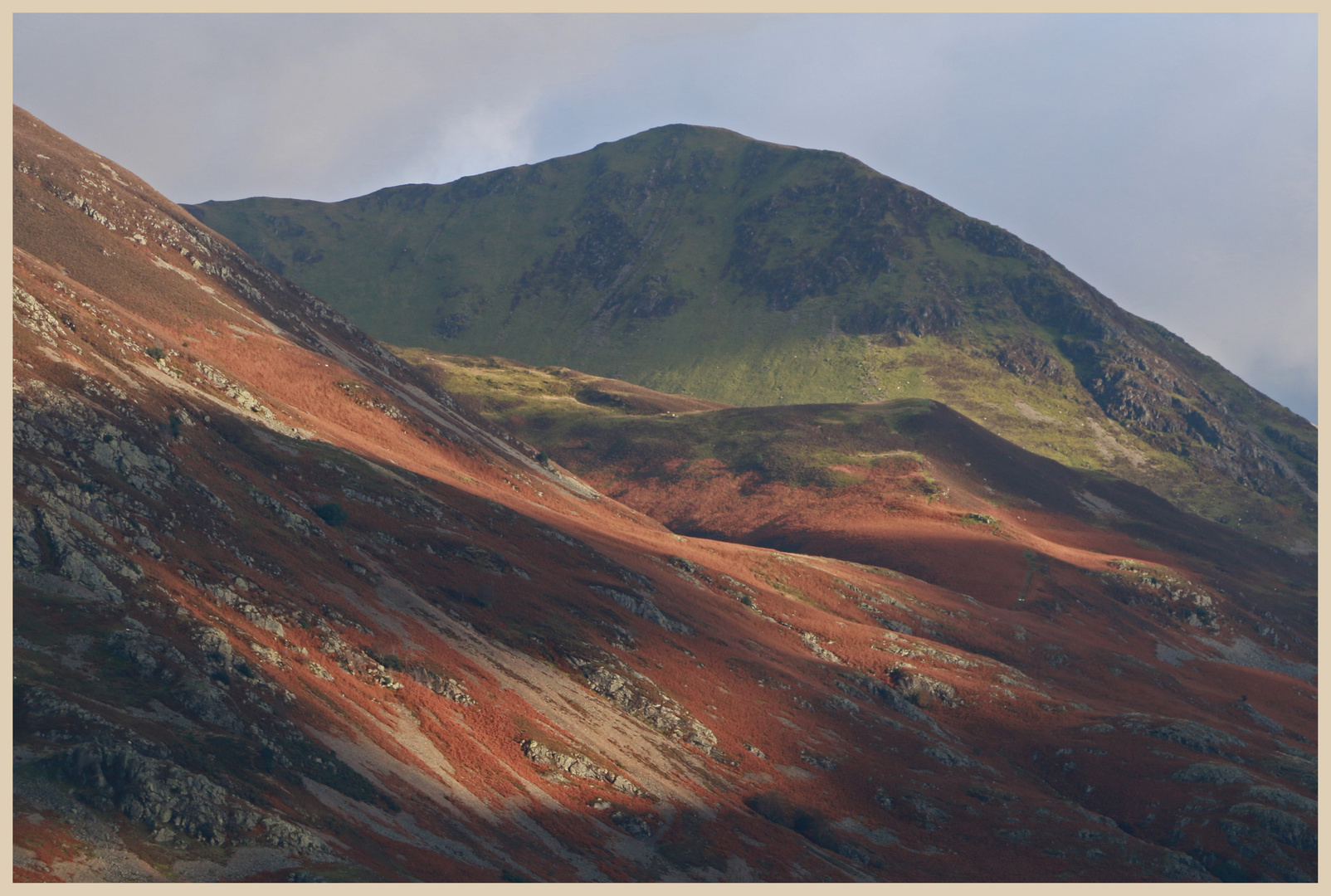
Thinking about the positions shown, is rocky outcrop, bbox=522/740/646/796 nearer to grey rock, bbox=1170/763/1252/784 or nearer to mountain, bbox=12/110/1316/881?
mountain, bbox=12/110/1316/881

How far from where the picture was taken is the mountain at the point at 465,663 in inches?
1475

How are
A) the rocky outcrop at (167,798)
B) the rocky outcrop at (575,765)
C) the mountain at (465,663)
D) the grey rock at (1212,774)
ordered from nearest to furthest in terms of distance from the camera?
the rocky outcrop at (167,798), the mountain at (465,663), the rocky outcrop at (575,765), the grey rock at (1212,774)

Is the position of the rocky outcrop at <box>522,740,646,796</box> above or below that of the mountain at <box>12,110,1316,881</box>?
below

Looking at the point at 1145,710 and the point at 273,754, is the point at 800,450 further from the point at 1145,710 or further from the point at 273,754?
the point at 273,754

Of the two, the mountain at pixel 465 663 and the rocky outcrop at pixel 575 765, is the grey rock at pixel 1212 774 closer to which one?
the mountain at pixel 465 663

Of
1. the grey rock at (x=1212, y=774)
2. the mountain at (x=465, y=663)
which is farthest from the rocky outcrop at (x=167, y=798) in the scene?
the grey rock at (x=1212, y=774)

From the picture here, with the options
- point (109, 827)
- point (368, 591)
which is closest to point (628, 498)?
point (368, 591)

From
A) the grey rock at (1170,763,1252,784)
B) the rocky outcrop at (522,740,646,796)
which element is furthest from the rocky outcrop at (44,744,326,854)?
the grey rock at (1170,763,1252,784)

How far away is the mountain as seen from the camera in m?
37.5

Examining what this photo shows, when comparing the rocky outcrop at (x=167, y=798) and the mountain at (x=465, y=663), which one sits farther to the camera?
the mountain at (x=465, y=663)

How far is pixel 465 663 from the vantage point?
187 ft

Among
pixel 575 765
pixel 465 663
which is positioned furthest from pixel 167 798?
pixel 465 663

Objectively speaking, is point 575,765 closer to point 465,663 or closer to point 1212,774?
point 465,663

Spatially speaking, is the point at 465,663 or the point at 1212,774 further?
the point at 1212,774
